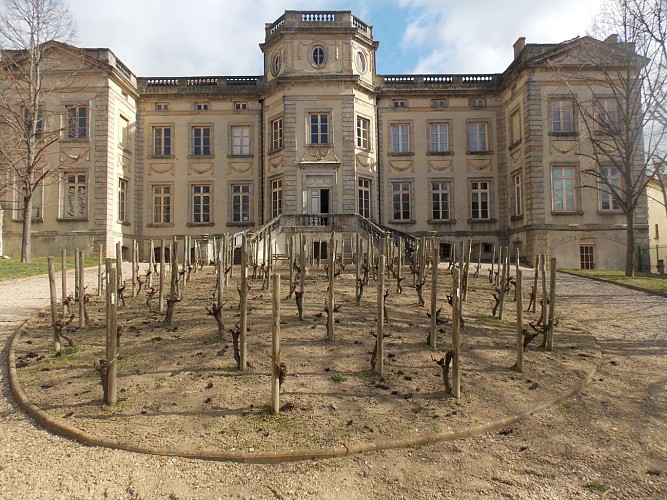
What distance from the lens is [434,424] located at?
4.37 meters

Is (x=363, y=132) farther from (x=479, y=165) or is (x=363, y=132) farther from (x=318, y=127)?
(x=479, y=165)

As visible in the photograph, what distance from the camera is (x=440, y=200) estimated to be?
25531 mm

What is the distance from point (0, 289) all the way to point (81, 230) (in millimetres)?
10896

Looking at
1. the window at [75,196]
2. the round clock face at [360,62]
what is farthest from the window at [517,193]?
the window at [75,196]

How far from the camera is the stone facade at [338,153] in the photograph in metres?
21.9

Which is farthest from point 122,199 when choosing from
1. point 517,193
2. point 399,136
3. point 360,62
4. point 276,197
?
point 517,193

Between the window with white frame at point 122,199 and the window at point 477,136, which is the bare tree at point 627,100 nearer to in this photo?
the window at point 477,136

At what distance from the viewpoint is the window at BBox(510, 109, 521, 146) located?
23.3m

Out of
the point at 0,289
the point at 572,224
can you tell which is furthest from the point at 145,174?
the point at 572,224

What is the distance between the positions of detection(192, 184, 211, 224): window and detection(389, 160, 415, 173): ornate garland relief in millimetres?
10644

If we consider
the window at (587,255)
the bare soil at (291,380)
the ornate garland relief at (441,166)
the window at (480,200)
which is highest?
the ornate garland relief at (441,166)

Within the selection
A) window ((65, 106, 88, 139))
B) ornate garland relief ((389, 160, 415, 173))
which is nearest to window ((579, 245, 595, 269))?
ornate garland relief ((389, 160, 415, 173))

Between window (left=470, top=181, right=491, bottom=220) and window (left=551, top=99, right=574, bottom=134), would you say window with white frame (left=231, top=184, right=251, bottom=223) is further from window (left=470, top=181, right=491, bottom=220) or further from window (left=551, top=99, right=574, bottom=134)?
window (left=551, top=99, right=574, bottom=134)

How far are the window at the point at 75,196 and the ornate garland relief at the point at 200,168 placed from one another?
215 inches
